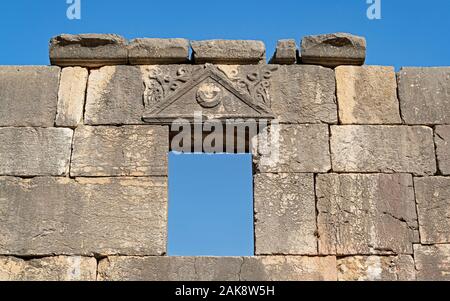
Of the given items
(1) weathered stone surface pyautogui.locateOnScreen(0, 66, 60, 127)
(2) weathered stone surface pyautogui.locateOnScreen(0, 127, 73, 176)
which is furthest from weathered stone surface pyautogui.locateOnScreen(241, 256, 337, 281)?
(1) weathered stone surface pyautogui.locateOnScreen(0, 66, 60, 127)

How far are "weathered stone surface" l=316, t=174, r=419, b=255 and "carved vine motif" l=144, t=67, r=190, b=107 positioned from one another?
189cm

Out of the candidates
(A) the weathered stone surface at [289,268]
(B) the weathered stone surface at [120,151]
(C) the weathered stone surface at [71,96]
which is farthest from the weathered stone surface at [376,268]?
(C) the weathered stone surface at [71,96]

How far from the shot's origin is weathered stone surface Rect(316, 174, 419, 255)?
742cm

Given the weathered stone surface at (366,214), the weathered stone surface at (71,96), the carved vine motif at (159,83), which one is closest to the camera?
the weathered stone surface at (366,214)

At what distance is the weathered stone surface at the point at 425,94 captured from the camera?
26.3 ft

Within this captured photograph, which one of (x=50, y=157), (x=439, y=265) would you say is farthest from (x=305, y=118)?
(x=50, y=157)

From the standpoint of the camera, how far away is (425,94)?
8.13m

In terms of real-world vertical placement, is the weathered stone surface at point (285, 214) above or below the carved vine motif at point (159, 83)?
below

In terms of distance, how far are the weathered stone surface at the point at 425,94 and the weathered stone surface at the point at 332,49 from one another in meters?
0.55

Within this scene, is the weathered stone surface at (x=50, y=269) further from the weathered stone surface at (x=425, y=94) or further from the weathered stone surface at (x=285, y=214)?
the weathered stone surface at (x=425, y=94)

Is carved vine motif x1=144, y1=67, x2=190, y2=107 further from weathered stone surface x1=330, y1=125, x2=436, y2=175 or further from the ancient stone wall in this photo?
weathered stone surface x1=330, y1=125, x2=436, y2=175

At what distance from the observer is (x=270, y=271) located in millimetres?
7285

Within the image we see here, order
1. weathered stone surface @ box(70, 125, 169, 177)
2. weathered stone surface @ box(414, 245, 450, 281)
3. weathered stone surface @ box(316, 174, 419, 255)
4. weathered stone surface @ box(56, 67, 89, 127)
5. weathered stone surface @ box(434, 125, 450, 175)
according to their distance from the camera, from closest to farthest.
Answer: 1. weathered stone surface @ box(414, 245, 450, 281)
2. weathered stone surface @ box(316, 174, 419, 255)
3. weathered stone surface @ box(70, 125, 169, 177)
4. weathered stone surface @ box(434, 125, 450, 175)
5. weathered stone surface @ box(56, 67, 89, 127)

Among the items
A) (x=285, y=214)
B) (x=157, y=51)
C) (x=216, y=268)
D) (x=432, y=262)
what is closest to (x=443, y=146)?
(x=432, y=262)
